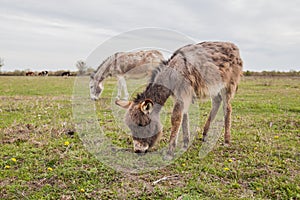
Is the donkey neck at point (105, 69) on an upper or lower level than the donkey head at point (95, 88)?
upper

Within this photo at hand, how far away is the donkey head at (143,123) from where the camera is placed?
523 centimetres

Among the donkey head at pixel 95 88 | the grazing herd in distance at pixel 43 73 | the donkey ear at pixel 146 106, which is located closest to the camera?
the donkey ear at pixel 146 106

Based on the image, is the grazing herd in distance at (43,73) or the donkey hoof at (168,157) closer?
the donkey hoof at (168,157)

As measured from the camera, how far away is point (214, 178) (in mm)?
4785

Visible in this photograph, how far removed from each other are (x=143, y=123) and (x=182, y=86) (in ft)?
3.71

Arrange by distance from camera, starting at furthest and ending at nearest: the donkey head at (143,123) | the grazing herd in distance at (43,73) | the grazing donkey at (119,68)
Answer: the grazing herd in distance at (43,73) → the grazing donkey at (119,68) → the donkey head at (143,123)

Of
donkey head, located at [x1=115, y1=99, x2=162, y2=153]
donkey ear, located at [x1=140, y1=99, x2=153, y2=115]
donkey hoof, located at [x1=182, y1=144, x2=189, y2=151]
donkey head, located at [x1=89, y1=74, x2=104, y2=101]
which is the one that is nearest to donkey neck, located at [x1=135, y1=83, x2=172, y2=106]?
donkey head, located at [x1=115, y1=99, x2=162, y2=153]

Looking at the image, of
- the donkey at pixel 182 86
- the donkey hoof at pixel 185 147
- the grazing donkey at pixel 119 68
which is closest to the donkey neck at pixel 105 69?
the grazing donkey at pixel 119 68

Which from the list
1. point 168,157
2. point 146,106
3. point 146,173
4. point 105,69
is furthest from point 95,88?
point 146,173

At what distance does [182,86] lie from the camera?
5.69 m

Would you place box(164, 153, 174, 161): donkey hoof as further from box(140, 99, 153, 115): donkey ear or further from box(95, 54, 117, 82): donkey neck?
box(95, 54, 117, 82): donkey neck

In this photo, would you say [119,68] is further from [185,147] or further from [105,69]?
[185,147]

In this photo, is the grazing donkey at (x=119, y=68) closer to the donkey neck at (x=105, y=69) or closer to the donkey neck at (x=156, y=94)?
the donkey neck at (x=105, y=69)

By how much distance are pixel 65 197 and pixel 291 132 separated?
6.27 meters
